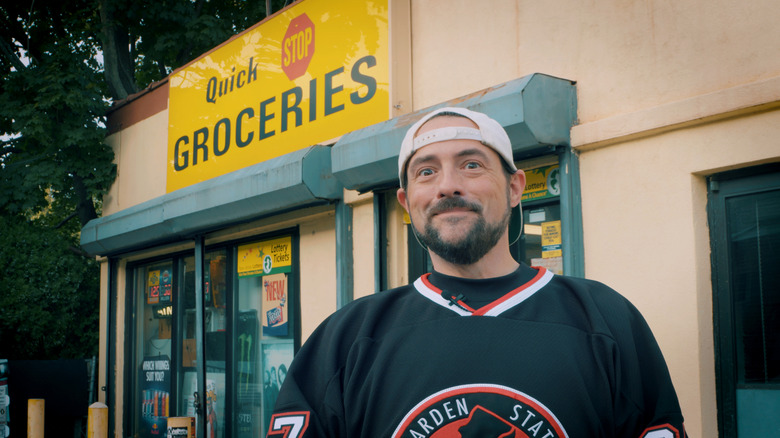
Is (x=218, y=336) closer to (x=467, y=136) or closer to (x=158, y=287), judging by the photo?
(x=158, y=287)

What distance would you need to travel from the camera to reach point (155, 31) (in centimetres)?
1384

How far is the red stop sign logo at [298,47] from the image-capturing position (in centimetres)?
720

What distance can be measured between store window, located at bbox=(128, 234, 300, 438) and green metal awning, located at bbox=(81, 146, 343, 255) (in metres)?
0.47

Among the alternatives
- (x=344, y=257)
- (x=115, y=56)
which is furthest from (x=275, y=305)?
(x=115, y=56)

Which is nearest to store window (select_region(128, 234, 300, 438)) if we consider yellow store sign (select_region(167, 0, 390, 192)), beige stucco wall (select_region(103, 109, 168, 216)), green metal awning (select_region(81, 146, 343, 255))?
green metal awning (select_region(81, 146, 343, 255))

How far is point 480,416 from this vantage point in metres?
1.92

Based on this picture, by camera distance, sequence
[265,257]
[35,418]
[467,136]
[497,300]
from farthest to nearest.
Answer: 1. [35,418]
2. [265,257]
3. [467,136]
4. [497,300]

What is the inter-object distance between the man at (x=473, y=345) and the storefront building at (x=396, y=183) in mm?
2155

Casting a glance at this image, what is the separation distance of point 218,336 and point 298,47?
132 inches

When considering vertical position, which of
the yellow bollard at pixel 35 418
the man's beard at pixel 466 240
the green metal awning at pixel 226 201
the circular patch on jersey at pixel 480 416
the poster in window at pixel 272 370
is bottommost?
the yellow bollard at pixel 35 418

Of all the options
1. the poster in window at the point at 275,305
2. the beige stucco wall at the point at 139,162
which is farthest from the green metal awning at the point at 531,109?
the beige stucco wall at the point at 139,162

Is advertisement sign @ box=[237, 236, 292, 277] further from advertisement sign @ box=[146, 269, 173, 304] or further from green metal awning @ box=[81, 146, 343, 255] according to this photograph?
advertisement sign @ box=[146, 269, 173, 304]

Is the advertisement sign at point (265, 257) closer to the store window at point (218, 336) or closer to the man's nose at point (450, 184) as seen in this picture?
the store window at point (218, 336)

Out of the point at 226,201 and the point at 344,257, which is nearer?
the point at 344,257
